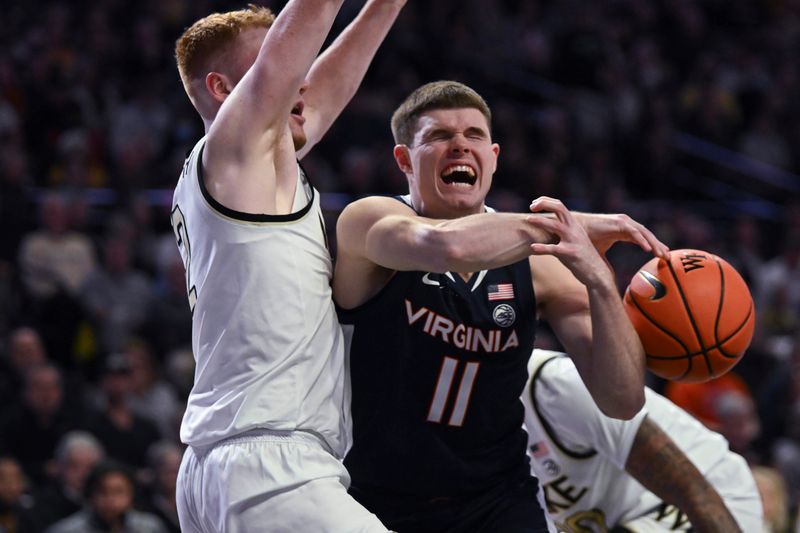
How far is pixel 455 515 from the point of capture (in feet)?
13.3

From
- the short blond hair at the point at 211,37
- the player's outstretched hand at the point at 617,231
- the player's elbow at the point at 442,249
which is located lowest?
the player's elbow at the point at 442,249

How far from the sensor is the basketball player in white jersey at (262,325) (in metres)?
3.41

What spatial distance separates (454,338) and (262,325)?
0.78m

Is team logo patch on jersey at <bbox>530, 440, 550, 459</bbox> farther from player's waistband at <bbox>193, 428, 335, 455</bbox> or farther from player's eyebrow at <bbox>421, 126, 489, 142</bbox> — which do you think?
player's waistband at <bbox>193, 428, 335, 455</bbox>

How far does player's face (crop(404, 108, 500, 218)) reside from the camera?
4.07 metres

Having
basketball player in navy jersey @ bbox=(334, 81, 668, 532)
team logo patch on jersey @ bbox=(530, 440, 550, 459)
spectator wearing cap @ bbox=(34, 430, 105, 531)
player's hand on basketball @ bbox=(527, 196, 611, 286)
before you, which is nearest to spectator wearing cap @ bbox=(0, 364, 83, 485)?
spectator wearing cap @ bbox=(34, 430, 105, 531)

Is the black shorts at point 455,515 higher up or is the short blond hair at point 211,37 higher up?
the short blond hair at point 211,37

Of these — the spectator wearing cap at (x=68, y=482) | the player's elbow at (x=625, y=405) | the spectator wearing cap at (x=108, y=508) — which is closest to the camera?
the player's elbow at (x=625, y=405)

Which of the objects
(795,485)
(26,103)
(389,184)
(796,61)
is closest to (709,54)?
(796,61)

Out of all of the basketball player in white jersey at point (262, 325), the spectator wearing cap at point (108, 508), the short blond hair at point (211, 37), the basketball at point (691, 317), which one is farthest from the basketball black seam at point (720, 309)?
the spectator wearing cap at point (108, 508)

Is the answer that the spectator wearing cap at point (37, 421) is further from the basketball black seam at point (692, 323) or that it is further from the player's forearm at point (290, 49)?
the basketball black seam at point (692, 323)

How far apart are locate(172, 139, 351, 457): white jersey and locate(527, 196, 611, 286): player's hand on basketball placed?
0.73 meters

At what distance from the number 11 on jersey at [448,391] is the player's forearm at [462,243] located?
44 cm

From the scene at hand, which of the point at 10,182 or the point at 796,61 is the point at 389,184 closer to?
the point at 10,182
